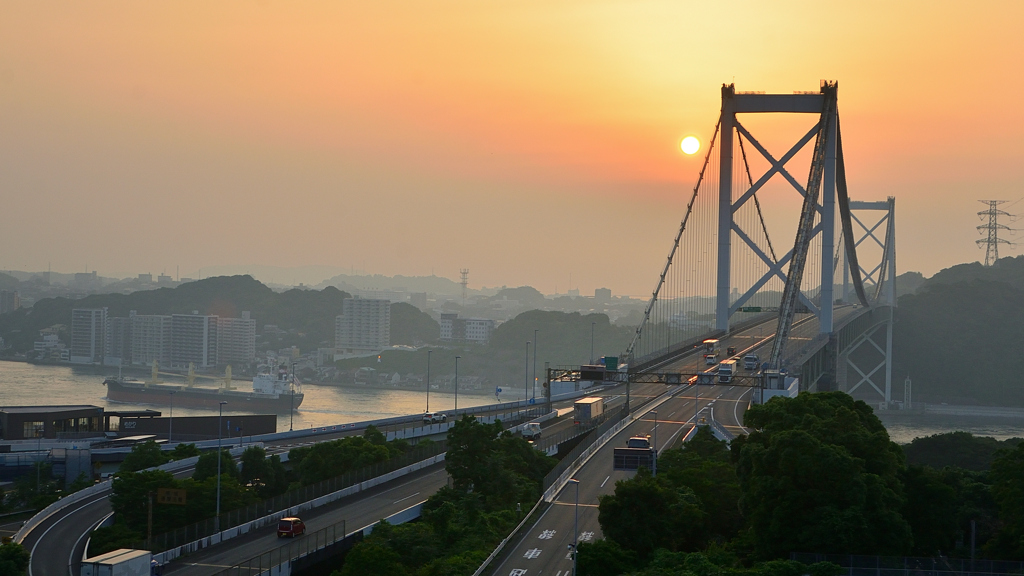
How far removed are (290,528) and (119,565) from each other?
6296 millimetres

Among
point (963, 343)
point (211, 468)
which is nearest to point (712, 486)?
point (211, 468)

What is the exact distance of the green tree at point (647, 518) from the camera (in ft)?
78.0

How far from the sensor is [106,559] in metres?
21.5

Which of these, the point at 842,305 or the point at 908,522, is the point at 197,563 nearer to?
the point at 908,522

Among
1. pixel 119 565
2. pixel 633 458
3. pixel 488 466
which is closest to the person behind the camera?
pixel 119 565

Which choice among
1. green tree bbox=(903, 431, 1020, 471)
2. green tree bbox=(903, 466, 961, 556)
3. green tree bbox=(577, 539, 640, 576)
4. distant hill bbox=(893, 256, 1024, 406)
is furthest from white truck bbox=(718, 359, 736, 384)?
distant hill bbox=(893, 256, 1024, 406)

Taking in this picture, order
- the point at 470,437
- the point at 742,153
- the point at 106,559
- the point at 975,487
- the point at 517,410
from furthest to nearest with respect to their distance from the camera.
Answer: the point at 742,153
the point at 517,410
the point at 470,437
the point at 975,487
the point at 106,559

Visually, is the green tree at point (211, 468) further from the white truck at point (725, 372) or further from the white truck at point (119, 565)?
the white truck at point (725, 372)

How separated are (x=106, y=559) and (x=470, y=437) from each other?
1305 centimetres

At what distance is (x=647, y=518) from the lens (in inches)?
943

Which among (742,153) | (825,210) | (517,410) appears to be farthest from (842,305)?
(517,410)

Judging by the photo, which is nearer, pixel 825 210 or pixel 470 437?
pixel 470 437

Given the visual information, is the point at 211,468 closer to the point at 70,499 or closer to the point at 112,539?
the point at 70,499

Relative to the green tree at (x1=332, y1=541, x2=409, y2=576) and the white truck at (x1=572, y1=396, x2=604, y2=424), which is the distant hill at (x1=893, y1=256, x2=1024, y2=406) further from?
the green tree at (x1=332, y1=541, x2=409, y2=576)
